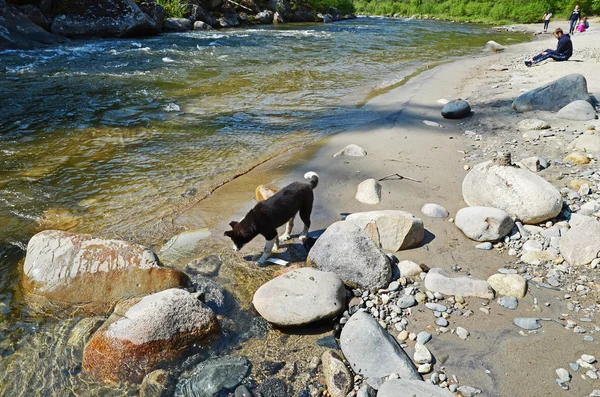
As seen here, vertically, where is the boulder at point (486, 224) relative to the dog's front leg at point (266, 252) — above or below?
above

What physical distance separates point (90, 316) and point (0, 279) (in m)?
1.31

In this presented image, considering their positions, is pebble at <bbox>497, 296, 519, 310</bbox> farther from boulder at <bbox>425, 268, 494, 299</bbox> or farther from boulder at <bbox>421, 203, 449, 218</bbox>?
boulder at <bbox>421, 203, 449, 218</bbox>

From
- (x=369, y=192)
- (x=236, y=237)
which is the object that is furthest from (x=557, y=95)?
(x=236, y=237)

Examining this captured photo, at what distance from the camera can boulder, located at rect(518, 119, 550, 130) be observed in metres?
7.39

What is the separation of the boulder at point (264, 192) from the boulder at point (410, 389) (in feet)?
11.3

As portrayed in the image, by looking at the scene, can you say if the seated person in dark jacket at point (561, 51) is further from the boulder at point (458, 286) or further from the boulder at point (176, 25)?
the boulder at point (176, 25)

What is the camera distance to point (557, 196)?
180 inches

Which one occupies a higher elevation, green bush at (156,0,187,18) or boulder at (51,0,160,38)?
green bush at (156,0,187,18)

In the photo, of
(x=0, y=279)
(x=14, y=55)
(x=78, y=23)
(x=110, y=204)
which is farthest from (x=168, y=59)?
(x=0, y=279)

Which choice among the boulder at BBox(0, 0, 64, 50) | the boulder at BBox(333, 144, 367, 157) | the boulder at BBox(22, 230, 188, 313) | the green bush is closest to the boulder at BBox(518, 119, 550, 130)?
the boulder at BBox(333, 144, 367, 157)

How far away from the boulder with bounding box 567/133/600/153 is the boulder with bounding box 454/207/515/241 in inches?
112

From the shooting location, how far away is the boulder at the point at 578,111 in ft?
24.7

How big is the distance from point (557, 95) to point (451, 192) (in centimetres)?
483

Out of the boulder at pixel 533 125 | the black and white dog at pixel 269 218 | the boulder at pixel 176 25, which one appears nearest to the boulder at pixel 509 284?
the black and white dog at pixel 269 218
